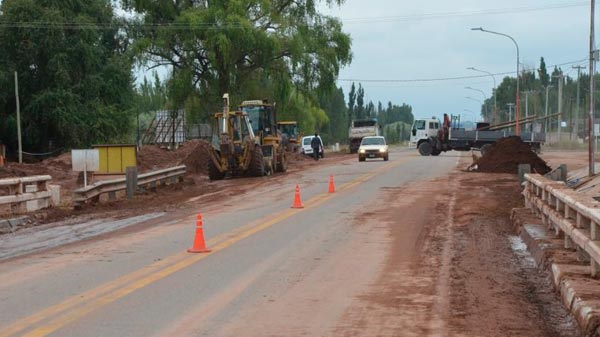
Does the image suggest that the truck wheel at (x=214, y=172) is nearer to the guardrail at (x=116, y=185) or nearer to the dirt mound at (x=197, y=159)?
the guardrail at (x=116, y=185)

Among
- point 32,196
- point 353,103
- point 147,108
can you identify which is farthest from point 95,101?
point 353,103

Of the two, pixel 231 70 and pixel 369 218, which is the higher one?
pixel 231 70

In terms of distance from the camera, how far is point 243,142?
1137 inches

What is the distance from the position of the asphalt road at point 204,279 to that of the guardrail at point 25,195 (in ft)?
12.6

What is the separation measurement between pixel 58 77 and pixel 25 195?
32.1 meters

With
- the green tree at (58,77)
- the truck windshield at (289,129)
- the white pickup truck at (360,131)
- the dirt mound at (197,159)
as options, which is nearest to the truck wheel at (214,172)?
the dirt mound at (197,159)

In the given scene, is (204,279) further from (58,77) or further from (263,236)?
(58,77)

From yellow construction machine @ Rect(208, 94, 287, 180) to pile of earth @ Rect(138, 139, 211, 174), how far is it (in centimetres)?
384

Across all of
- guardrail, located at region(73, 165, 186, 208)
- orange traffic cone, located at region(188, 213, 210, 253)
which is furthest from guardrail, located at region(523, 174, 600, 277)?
guardrail, located at region(73, 165, 186, 208)

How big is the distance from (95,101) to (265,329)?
4511 cm

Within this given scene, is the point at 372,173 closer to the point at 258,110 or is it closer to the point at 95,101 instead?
the point at 258,110

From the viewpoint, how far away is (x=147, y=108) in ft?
406

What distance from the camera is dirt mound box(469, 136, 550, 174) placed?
32.7m

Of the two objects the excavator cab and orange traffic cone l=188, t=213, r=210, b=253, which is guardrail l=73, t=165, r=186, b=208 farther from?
orange traffic cone l=188, t=213, r=210, b=253
